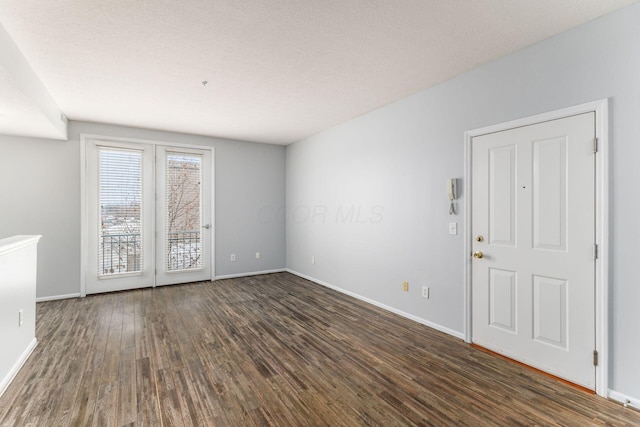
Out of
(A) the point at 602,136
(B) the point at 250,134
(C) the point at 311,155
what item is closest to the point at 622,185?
(A) the point at 602,136

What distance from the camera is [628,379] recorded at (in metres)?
2.01

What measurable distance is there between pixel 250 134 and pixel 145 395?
4.24 m

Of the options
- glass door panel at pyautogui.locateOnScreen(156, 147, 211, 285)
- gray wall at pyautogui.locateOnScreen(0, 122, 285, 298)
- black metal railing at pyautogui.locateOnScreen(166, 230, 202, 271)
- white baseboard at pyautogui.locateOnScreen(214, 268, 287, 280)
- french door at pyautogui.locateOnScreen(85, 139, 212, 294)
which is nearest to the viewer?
gray wall at pyautogui.locateOnScreen(0, 122, 285, 298)

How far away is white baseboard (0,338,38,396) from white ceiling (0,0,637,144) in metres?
2.23

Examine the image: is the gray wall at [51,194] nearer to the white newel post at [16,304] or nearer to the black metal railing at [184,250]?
the black metal railing at [184,250]

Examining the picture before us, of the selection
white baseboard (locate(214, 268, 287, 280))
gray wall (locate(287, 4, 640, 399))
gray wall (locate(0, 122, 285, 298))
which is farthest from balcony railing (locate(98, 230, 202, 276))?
gray wall (locate(287, 4, 640, 399))

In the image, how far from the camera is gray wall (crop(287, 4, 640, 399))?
80.0 inches

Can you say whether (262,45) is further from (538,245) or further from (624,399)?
(624,399)

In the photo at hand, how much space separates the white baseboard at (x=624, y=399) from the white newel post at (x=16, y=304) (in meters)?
4.26

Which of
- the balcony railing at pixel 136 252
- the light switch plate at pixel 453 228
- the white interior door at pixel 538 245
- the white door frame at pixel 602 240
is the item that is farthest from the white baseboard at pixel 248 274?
the white door frame at pixel 602 240

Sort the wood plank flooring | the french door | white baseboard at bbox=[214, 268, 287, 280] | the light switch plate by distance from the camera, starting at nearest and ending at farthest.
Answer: the wood plank flooring
the light switch plate
the french door
white baseboard at bbox=[214, 268, 287, 280]

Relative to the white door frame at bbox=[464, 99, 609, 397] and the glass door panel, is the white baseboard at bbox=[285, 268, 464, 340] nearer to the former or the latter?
the white door frame at bbox=[464, 99, 609, 397]

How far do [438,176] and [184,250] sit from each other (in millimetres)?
4386

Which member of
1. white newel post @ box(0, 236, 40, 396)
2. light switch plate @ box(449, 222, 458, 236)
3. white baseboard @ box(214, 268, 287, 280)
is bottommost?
white baseboard @ box(214, 268, 287, 280)
